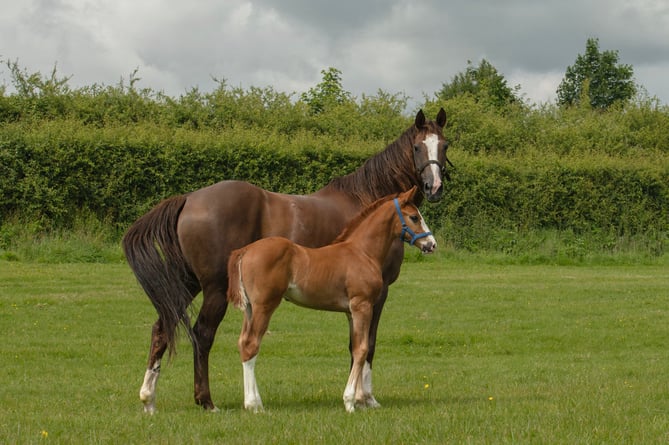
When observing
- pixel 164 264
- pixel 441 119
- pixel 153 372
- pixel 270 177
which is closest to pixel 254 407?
pixel 153 372

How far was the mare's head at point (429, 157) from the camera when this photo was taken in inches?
337

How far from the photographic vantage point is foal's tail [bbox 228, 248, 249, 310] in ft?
24.8

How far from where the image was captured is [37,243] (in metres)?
20.3

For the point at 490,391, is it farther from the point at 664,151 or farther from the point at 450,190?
the point at 664,151

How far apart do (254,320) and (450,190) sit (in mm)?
16575

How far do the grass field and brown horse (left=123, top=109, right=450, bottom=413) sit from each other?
2.25 feet

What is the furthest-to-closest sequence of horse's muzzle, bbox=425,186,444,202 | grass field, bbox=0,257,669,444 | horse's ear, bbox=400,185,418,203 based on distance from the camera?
horse's muzzle, bbox=425,186,444,202
horse's ear, bbox=400,185,418,203
grass field, bbox=0,257,669,444

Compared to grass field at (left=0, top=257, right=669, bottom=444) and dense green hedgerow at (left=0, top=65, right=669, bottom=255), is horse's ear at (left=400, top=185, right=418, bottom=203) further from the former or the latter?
dense green hedgerow at (left=0, top=65, right=669, bottom=255)

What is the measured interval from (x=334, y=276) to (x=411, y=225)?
91 centimetres

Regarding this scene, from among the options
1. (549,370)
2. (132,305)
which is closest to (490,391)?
(549,370)

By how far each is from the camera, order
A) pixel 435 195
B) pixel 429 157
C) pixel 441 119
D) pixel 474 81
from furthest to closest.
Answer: pixel 474 81, pixel 441 119, pixel 429 157, pixel 435 195

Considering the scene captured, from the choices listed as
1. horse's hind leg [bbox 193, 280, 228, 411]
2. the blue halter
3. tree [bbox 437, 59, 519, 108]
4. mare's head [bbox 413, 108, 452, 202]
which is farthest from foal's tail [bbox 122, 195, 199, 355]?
tree [bbox 437, 59, 519, 108]

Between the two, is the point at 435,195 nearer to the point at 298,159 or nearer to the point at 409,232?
the point at 409,232

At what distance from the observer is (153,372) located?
7.88 meters
